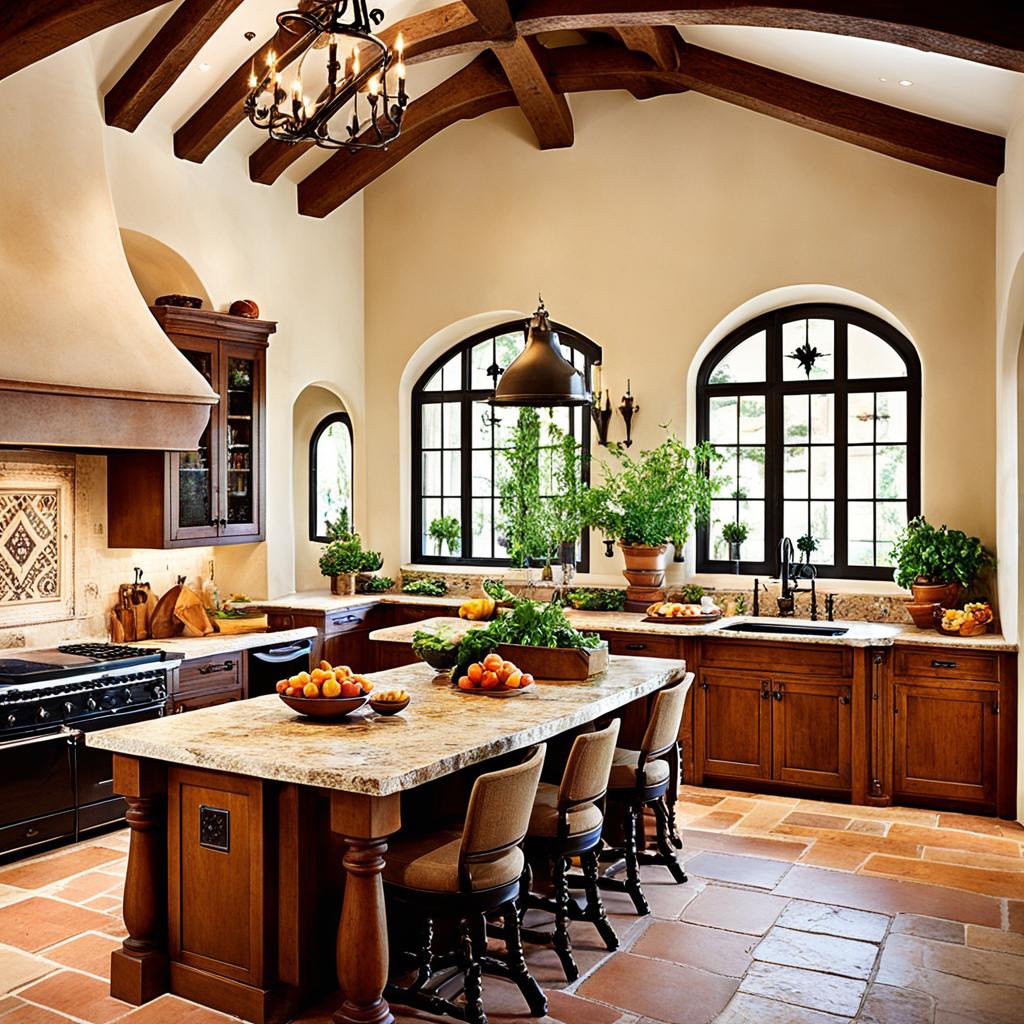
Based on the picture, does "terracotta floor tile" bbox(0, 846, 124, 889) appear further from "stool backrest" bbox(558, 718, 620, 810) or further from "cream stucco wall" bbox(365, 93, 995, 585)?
"cream stucco wall" bbox(365, 93, 995, 585)

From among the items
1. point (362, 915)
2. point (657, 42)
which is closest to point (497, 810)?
point (362, 915)

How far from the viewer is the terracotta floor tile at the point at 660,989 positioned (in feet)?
12.9

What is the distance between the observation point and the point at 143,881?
4.09 meters

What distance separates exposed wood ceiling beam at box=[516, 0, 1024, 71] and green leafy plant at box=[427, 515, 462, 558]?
4.50m

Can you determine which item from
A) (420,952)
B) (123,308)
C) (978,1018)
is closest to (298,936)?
(420,952)

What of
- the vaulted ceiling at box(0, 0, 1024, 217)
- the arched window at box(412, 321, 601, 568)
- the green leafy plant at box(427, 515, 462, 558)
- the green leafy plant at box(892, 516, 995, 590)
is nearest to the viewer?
the vaulted ceiling at box(0, 0, 1024, 217)

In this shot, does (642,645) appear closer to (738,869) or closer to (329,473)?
(738,869)

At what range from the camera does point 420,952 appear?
4117mm

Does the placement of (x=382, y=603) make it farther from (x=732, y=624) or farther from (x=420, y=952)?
(x=420, y=952)

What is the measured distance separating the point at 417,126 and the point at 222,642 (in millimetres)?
3961

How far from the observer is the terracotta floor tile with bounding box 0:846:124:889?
5332 millimetres

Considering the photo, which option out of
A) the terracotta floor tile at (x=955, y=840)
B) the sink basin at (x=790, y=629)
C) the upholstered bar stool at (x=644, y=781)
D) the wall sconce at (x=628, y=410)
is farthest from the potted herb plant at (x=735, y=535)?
the upholstered bar stool at (x=644, y=781)

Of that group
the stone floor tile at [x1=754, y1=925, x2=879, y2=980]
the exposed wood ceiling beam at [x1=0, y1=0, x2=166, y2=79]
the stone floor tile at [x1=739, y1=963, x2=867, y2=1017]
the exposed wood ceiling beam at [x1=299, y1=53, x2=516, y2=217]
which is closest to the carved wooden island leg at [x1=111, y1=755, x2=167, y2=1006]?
the stone floor tile at [x1=739, y1=963, x2=867, y2=1017]

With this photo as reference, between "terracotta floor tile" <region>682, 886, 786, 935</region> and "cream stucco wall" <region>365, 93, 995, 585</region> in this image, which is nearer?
"terracotta floor tile" <region>682, 886, 786, 935</region>
